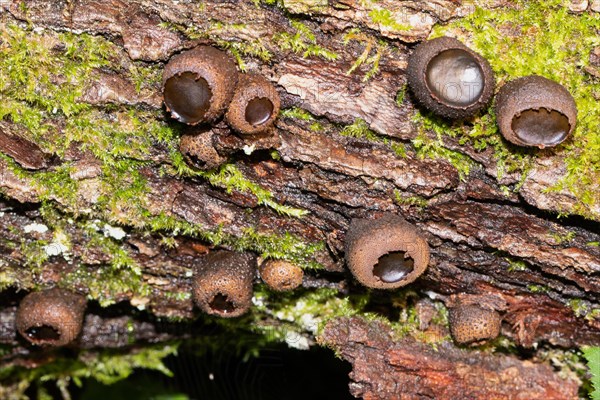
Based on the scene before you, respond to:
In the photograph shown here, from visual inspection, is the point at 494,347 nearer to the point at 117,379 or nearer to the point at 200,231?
the point at 200,231

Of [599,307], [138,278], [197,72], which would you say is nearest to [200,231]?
[138,278]

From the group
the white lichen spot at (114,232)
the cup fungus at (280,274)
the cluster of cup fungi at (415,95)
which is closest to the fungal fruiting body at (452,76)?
the cluster of cup fungi at (415,95)

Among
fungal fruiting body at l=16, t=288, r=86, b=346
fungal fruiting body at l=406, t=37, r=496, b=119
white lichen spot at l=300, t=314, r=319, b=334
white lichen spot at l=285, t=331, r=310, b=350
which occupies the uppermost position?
fungal fruiting body at l=406, t=37, r=496, b=119

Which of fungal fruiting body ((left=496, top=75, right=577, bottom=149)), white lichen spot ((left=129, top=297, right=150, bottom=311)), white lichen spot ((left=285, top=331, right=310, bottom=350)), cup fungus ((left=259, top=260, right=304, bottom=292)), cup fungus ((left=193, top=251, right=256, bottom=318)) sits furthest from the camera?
white lichen spot ((left=285, top=331, right=310, bottom=350))

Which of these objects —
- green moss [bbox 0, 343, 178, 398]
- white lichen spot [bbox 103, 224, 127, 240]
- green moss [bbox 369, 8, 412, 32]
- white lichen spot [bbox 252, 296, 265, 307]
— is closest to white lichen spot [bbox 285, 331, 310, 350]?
white lichen spot [bbox 252, 296, 265, 307]

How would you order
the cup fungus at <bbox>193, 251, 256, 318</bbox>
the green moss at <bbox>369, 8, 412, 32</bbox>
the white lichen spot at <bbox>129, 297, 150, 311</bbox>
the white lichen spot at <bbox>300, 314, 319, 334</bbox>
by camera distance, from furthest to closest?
the white lichen spot at <bbox>300, 314, 319, 334</bbox>, the white lichen spot at <bbox>129, 297, 150, 311</bbox>, the cup fungus at <bbox>193, 251, 256, 318</bbox>, the green moss at <bbox>369, 8, 412, 32</bbox>

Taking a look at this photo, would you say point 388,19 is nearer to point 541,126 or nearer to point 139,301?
point 541,126

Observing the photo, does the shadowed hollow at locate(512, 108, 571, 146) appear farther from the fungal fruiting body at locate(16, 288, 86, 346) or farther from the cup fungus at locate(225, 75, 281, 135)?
the fungal fruiting body at locate(16, 288, 86, 346)
